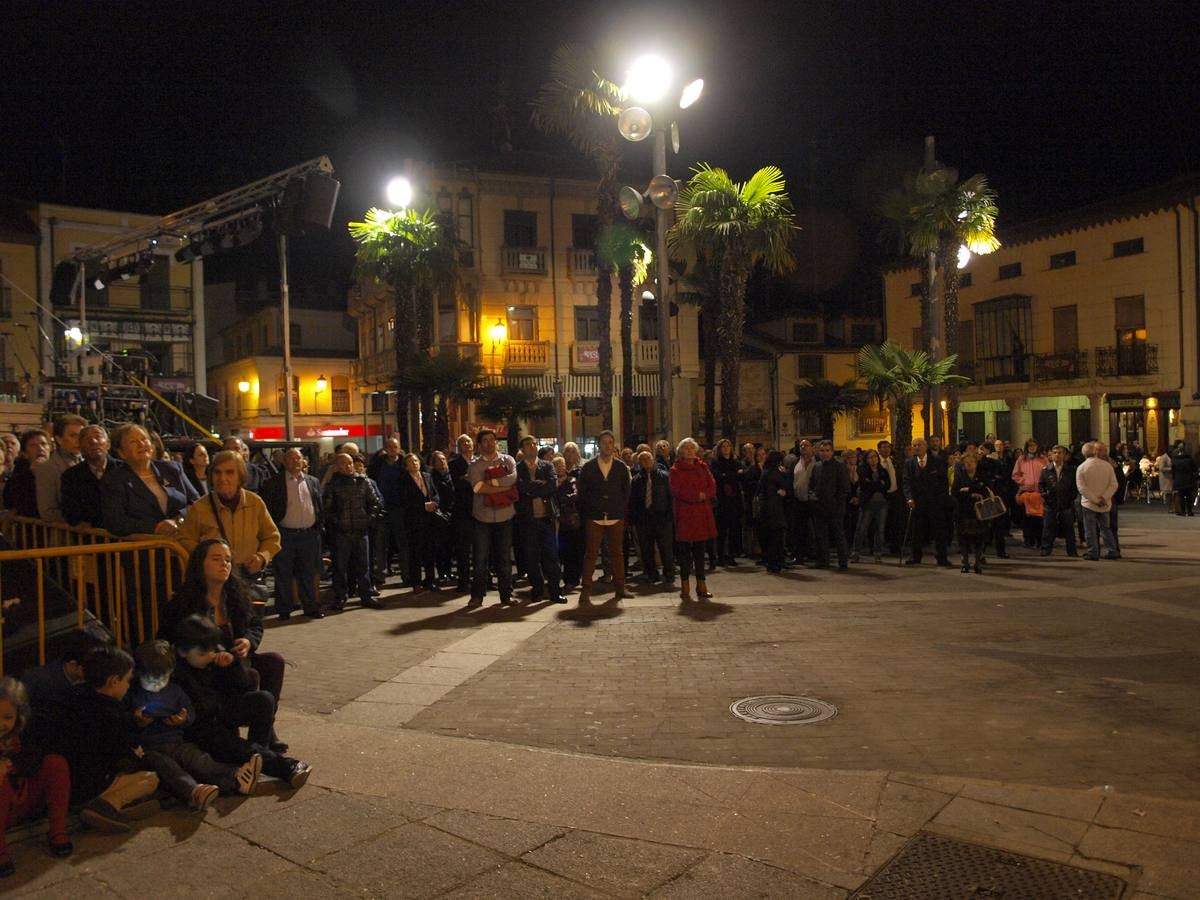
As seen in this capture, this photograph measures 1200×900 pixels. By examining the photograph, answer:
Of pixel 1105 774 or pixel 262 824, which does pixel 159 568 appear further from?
pixel 1105 774

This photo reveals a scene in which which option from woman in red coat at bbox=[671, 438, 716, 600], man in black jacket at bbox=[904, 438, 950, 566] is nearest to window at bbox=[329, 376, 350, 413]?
man in black jacket at bbox=[904, 438, 950, 566]

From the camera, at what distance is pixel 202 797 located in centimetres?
442

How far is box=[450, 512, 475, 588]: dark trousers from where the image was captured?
37.0 feet

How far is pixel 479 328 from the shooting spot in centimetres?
3475

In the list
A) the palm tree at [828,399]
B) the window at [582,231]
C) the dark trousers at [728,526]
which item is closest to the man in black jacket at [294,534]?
the dark trousers at [728,526]

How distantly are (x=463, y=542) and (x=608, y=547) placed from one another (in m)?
1.86

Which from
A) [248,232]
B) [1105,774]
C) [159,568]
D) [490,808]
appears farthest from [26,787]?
[248,232]

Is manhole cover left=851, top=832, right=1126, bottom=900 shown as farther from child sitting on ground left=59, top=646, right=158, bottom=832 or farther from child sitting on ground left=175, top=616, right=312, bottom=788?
child sitting on ground left=59, top=646, right=158, bottom=832

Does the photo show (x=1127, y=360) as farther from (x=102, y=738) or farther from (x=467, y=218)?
(x=102, y=738)

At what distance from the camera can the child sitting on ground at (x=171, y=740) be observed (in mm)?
4473

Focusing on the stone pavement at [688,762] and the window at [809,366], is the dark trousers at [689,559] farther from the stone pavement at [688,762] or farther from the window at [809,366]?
the window at [809,366]

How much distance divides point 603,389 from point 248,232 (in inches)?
384

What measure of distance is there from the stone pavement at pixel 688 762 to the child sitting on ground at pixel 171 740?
0.12m

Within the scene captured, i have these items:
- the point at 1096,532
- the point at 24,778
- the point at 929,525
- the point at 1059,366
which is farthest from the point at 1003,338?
the point at 24,778
